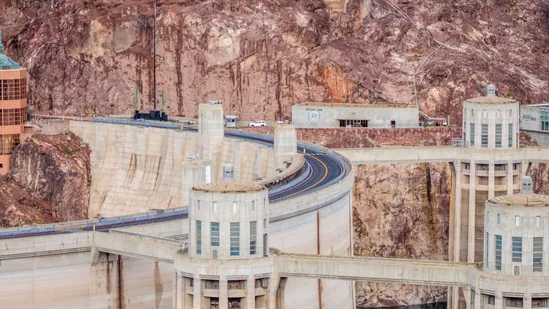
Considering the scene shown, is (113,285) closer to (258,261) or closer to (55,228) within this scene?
(55,228)

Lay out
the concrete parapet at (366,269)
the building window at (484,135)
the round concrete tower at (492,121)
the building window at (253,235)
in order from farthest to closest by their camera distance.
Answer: the building window at (484,135) < the round concrete tower at (492,121) < the concrete parapet at (366,269) < the building window at (253,235)

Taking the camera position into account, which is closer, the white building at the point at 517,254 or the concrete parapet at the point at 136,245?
the white building at the point at 517,254

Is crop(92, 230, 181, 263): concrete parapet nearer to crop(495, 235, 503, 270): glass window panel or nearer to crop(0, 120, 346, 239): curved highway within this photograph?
crop(0, 120, 346, 239): curved highway

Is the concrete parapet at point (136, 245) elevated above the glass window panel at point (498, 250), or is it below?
below

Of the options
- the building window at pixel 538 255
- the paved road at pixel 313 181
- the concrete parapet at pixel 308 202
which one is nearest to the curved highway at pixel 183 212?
the paved road at pixel 313 181

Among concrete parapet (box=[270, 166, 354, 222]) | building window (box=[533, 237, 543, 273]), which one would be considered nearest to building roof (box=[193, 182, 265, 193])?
building window (box=[533, 237, 543, 273])

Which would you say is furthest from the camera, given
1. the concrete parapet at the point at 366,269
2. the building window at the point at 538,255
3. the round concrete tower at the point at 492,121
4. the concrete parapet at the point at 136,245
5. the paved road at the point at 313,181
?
the round concrete tower at the point at 492,121

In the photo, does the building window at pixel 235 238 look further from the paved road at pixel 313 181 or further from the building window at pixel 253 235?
the paved road at pixel 313 181
